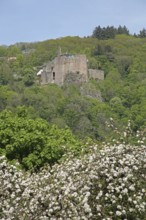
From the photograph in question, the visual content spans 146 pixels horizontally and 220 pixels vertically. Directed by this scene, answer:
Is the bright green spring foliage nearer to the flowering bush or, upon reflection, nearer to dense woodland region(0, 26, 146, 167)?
the flowering bush

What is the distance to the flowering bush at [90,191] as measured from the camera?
1112cm

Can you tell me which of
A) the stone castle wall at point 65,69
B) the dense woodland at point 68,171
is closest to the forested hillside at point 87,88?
the stone castle wall at point 65,69

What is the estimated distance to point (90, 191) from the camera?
11633 mm

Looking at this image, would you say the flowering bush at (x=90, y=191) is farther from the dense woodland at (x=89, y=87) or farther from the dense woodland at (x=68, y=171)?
the dense woodland at (x=89, y=87)

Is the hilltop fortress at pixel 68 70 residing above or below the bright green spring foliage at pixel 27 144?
below

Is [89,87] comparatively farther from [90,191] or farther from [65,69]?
[90,191]

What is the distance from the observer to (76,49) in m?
145

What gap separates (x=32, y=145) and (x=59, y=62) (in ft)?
290

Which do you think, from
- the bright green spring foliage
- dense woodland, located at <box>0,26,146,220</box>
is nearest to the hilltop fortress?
dense woodland, located at <box>0,26,146,220</box>

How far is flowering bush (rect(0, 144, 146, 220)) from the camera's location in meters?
11.1

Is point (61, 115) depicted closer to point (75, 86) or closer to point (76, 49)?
point (75, 86)

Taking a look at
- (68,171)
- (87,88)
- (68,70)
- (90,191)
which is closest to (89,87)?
(87,88)

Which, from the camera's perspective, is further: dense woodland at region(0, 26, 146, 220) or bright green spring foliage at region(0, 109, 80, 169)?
bright green spring foliage at region(0, 109, 80, 169)

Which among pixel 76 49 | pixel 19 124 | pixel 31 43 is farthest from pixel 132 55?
pixel 19 124
